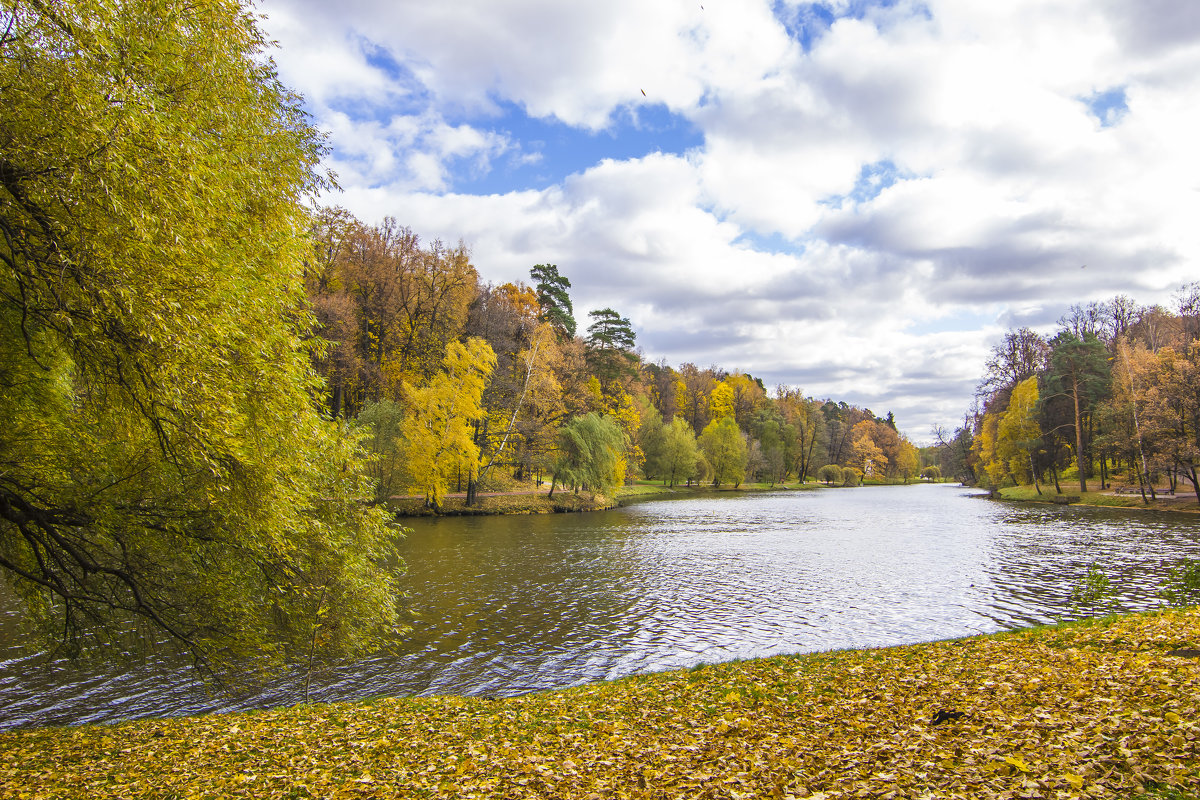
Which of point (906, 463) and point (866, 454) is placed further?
point (906, 463)

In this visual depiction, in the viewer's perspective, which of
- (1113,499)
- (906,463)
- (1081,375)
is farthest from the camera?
(906,463)

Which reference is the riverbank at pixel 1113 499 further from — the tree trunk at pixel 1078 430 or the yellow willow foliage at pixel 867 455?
the yellow willow foliage at pixel 867 455

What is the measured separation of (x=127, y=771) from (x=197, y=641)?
3.37m

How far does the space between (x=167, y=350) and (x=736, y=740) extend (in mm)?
7873

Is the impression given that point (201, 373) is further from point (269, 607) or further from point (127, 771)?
point (269, 607)

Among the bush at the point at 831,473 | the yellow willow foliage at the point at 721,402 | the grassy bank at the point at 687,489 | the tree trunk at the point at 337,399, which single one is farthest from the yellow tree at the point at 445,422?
the bush at the point at 831,473

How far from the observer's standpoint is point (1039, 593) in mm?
17297

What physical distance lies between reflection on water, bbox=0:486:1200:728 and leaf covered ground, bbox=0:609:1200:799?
8.38 ft

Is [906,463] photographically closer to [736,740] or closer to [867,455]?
[867,455]

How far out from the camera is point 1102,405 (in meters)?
41.2

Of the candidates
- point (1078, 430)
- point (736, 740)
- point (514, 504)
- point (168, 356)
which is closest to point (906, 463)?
point (1078, 430)

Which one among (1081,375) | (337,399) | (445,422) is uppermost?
(1081,375)

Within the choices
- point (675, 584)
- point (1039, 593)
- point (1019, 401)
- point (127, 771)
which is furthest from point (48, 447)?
point (1019, 401)

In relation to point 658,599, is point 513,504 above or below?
above
